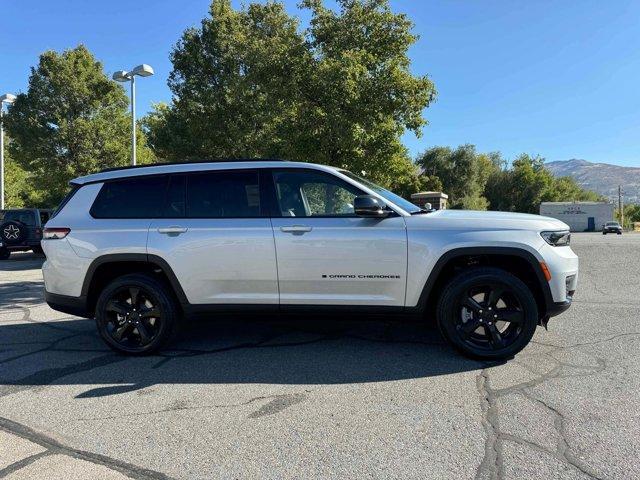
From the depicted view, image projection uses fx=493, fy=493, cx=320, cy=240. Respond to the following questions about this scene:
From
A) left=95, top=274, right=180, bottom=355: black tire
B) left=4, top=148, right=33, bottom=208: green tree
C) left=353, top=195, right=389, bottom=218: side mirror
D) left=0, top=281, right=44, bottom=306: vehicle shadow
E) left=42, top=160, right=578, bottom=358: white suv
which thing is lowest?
left=0, top=281, right=44, bottom=306: vehicle shadow

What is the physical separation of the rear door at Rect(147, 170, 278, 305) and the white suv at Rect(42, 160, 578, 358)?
0.01 m

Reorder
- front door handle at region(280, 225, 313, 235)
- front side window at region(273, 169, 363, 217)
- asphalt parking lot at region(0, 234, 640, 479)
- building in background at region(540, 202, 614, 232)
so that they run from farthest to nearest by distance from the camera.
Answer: building in background at region(540, 202, 614, 232)
front side window at region(273, 169, 363, 217)
front door handle at region(280, 225, 313, 235)
asphalt parking lot at region(0, 234, 640, 479)

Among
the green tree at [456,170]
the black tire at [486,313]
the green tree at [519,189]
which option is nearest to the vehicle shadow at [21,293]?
the black tire at [486,313]

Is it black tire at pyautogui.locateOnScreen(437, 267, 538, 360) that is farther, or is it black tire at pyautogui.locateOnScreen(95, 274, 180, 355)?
black tire at pyautogui.locateOnScreen(95, 274, 180, 355)

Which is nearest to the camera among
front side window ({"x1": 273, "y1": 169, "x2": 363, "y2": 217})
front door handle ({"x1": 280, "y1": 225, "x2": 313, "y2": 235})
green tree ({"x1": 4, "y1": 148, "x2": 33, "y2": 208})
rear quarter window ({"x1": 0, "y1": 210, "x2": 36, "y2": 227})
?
front door handle ({"x1": 280, "y1": 225, "x2": 313, "y2": 235})

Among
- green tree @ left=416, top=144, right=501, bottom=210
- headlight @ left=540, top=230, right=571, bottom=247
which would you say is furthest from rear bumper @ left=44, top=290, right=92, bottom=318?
green tree @ left=416, top=144, right=501, bottom=210

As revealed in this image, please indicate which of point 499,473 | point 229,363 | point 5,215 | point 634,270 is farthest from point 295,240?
point 5,215

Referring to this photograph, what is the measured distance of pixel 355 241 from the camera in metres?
4.47

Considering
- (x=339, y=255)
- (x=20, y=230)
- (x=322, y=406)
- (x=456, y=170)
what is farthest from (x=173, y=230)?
(x=456, y=170)

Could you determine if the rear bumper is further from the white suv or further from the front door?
the front door

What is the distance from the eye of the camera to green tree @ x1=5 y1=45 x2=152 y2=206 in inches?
812

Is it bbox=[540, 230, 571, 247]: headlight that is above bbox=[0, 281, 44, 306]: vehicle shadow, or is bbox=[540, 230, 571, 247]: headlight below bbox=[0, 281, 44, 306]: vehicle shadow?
above

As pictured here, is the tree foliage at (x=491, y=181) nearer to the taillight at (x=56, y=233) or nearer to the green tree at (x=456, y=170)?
the green tree at (x=456, y=170)

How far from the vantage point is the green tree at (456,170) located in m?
55.0
